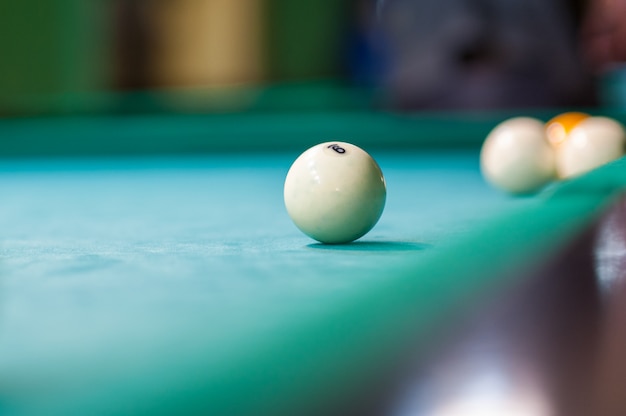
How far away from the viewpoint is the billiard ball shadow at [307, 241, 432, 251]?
64.1 inches

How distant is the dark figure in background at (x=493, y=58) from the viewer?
5.46 m

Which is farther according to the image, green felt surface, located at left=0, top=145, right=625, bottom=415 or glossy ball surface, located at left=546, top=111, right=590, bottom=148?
glossy ball surface, located at left=546, top=111, right=590, bottom=148

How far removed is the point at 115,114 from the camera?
240 inches

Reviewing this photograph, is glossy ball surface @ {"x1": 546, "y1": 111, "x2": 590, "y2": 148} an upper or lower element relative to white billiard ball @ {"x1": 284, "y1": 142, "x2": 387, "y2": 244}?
lower

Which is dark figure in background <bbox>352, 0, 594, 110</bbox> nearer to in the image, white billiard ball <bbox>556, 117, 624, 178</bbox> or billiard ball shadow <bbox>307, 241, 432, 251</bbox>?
white billiard ball <bbox>556, 117, 624, 178</bbox>

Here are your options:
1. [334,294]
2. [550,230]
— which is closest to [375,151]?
[550,230]

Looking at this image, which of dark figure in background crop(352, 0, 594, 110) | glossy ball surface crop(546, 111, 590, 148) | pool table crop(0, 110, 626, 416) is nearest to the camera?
pool table crop(0, 110, 626, 416)

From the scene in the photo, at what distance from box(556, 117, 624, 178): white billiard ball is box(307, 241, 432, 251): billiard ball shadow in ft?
3.61

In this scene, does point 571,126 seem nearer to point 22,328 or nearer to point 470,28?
point 470,28

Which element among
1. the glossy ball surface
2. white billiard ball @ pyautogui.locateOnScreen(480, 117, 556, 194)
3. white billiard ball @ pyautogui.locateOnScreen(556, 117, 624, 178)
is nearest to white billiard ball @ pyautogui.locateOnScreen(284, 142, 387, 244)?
white billiard ball @ pyautogui.locateOnScreen(480, 117, 556, 194)

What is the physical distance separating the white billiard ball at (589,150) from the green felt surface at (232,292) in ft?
0.87

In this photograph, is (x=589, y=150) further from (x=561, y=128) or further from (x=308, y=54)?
(x=308, y=54)

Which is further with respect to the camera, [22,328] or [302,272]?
[302,272]

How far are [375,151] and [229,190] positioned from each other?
5.44 ft
